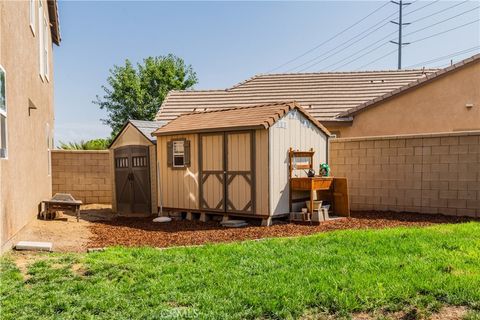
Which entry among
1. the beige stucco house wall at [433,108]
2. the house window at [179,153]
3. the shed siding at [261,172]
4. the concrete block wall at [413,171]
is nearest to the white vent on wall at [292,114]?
the shed siding at [261,172]

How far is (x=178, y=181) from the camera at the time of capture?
1152cm

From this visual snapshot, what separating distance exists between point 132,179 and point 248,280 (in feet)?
28.1

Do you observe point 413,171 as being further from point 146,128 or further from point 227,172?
point 146,128

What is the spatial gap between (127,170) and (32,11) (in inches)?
194

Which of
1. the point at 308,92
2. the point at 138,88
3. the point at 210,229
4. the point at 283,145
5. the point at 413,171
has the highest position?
the point at 138,88

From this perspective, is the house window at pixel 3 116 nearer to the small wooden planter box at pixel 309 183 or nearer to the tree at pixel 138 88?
the small wooden planter box at pixel 309 183

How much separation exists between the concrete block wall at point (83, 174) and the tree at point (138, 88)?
921 inches

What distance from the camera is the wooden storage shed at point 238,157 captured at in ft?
31.6

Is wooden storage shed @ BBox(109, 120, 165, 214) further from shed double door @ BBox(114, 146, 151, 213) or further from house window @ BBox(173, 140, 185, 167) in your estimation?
house window @ BBox(173, 140, 185, 167)

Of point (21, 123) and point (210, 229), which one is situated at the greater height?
point (21, 123)

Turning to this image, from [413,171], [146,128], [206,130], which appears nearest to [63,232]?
[206,130]

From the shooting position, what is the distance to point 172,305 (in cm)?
424

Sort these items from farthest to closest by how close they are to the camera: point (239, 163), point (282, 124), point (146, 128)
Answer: point (146, 128), point (239, 163), point (282, 124)

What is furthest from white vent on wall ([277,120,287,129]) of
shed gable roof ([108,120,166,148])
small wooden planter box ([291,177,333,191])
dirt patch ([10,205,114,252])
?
dirt patch ([10,205,114,252])
